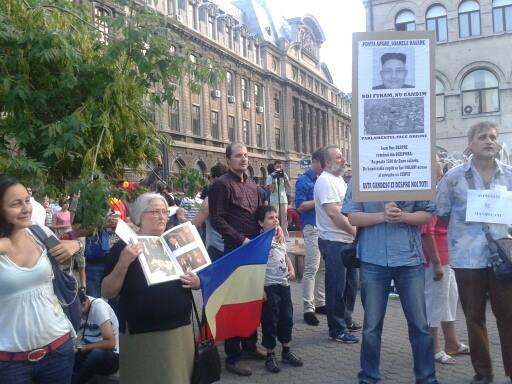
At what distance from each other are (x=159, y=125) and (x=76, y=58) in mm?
924

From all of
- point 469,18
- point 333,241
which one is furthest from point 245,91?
point 333,241

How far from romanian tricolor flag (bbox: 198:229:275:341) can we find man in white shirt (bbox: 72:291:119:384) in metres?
1.02

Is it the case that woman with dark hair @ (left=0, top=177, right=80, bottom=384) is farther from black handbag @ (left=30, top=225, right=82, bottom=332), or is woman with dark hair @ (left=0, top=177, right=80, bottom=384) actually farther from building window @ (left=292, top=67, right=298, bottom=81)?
building window @ (left=292, top=67, right=298, bottom=81)

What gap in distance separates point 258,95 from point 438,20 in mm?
28663

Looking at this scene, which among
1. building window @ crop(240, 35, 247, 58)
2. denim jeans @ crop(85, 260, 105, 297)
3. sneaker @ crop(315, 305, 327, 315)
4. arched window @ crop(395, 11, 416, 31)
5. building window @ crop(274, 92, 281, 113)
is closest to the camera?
denim jeans @ crop(85, 260, 105, 297)

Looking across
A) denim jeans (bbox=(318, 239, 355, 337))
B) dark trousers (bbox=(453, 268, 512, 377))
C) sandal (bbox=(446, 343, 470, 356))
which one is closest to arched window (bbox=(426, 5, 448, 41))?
denim jeans (bbox=(318, 239, 355, 337))

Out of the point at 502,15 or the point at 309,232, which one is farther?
the point at 502,15

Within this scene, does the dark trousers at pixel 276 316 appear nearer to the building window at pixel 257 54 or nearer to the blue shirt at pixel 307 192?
the blue shirt at pixel 307 192

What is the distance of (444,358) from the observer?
18.6 feet

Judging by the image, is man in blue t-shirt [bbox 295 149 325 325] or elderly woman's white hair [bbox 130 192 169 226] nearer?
elderly woman's white hair [bbox 130 192 169 226]

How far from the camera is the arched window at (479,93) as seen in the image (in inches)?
1209

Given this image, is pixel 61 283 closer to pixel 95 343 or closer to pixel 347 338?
pixel 95 343

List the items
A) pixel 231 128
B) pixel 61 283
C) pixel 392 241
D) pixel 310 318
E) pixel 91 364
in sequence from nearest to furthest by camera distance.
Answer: pixel 61 283 → pixel 392 241 → pixel 91 364 → pixel 310 318 → pixel 231 128

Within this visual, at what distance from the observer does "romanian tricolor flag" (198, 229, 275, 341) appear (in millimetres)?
4367
